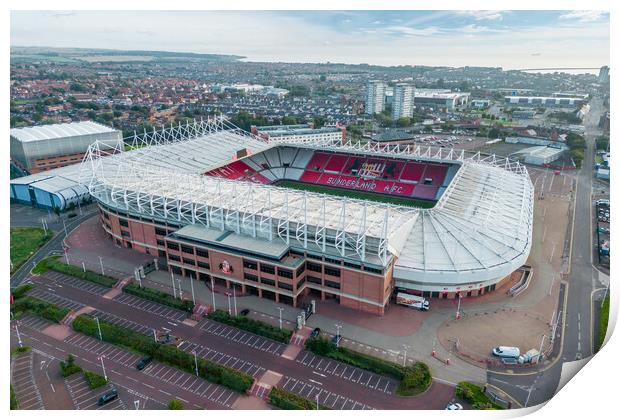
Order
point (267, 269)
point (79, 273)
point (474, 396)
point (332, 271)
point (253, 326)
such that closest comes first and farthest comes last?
point (474, 396)
point (253, 326)
point (332, 271)
point (267, 269)
point (79, 273)

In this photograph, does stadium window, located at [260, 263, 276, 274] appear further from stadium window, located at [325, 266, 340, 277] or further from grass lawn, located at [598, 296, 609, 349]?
grass lawn, located at [598, 296, 609, 349]

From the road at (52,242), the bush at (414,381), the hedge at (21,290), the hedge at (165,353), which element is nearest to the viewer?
the bush at (414,381)

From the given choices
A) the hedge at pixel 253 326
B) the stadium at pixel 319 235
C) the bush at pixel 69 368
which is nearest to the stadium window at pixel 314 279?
the stadium at pixel 319 235

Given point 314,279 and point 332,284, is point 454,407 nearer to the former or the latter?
point 332,284

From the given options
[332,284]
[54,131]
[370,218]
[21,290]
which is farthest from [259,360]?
[54,131]

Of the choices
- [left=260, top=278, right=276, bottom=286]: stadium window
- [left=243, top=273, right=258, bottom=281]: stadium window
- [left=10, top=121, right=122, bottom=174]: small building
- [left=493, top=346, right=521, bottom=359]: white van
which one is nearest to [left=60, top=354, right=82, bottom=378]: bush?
[left=243, top=273, right=258, bottom=281]: stadium window

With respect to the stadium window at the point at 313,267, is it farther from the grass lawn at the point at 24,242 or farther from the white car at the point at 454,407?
the grass lawn at the point at 24,242
